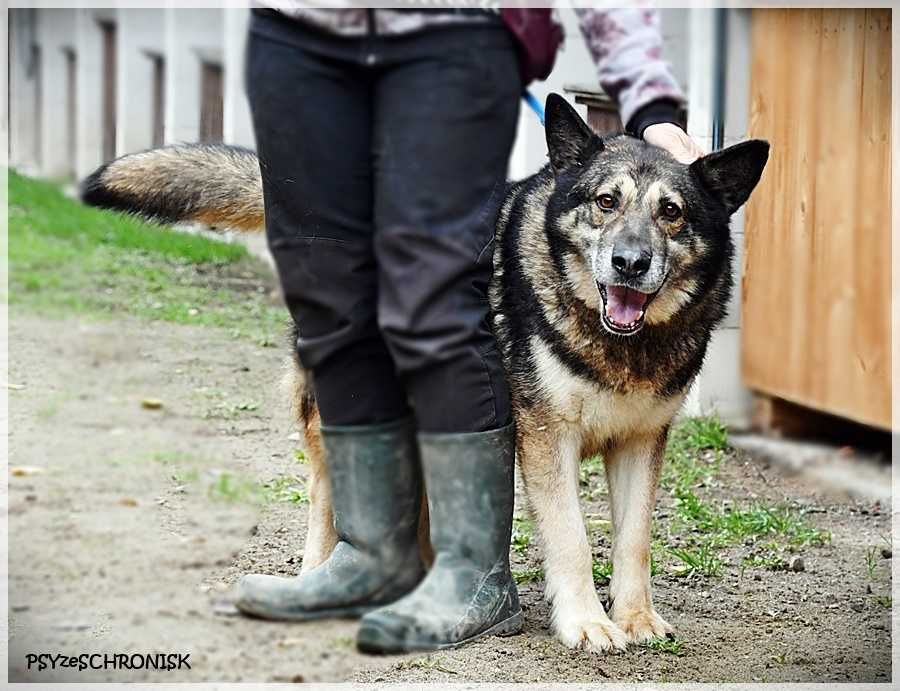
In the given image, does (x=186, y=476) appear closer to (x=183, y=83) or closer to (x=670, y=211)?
(x=670, y=211)

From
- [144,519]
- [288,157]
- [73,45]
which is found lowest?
[144,519]

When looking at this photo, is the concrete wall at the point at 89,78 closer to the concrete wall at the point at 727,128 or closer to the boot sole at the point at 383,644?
the concrete wall at the point at 727,128

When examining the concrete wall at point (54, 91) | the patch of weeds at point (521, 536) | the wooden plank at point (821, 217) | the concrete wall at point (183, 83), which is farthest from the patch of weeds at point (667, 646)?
the concrete wall at point (54, 91)

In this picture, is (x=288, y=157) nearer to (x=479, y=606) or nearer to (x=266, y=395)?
(x=479, y=606)

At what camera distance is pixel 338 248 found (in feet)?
7.43

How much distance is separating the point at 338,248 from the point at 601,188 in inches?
42.2

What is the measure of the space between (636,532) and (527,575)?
60 centimetres

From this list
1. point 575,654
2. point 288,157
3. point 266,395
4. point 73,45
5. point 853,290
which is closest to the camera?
point 288,157

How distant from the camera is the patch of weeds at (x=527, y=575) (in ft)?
13.2

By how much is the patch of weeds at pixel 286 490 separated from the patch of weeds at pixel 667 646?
1562 millimetres

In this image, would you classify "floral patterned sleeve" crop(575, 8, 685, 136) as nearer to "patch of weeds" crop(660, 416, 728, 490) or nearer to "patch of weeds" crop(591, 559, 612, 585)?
"patch of weeds" crop(591, 559, 612, 585)

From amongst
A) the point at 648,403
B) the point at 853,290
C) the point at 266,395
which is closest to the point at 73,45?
the point at 266,395

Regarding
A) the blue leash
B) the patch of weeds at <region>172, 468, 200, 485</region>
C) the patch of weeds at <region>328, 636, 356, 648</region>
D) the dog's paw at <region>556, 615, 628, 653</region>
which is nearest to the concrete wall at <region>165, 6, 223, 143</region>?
the patch of weeds at <region>172, 468, 200, 485</region>

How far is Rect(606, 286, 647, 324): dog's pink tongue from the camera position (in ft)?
9.96
